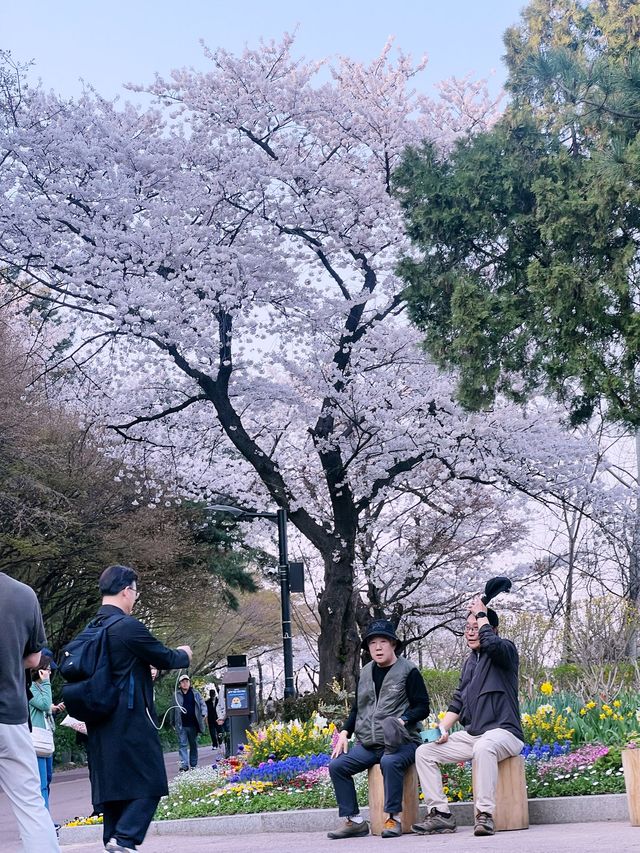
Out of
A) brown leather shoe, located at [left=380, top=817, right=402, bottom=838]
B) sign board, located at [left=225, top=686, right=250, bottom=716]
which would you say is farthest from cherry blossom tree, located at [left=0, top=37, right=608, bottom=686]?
brown leather shoe, located at [left=380, top=817, right=402, bottom=838]

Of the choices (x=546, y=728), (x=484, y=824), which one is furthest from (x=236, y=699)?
(x=484, y=824)

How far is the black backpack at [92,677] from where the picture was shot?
5812 mm

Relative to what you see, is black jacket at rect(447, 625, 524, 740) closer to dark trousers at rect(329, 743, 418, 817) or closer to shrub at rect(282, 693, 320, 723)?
dark trousers at rect(329, 743, 418, 817)

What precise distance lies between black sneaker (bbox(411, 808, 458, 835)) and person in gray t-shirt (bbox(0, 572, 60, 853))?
11.9ft

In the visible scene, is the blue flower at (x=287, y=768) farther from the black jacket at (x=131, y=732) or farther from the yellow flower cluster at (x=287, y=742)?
the black jacket at (x=131, y=732)

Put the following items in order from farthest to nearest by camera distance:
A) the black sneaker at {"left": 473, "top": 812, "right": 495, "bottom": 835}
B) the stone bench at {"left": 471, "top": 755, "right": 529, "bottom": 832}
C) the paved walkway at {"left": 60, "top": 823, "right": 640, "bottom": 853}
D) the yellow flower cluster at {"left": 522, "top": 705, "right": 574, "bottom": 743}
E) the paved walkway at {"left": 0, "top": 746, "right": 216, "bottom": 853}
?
the paved walkway at {"left": 0, "top": 746, "right": 216, "bottom": 853}, the yellow flower cluster at {"left": 522, "top": 705, "right": 574, "bottom": 743}, the stone bench at {"left": 471, "top": 755, "right": 529, "bottom": 832}, the black sneaker at {"left": 473, "top": 812, "right": 495, "bottom": 835}, the paved walkway at {"left": 60, "top": 823, "right": 640, "bottom": 853}

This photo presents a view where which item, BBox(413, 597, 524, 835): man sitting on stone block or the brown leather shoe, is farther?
the brown leather shoe

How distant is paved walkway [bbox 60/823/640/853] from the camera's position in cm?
673

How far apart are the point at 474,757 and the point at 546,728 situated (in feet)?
5.97

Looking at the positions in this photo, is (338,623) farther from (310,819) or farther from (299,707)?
(310,819)

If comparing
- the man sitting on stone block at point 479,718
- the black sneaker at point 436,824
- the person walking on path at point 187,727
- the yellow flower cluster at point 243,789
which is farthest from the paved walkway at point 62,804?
the man sitting on stone block at point 479,718

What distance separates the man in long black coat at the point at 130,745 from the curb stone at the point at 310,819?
3674mm

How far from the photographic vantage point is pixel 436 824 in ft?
27.2

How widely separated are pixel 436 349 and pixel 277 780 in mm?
6057
